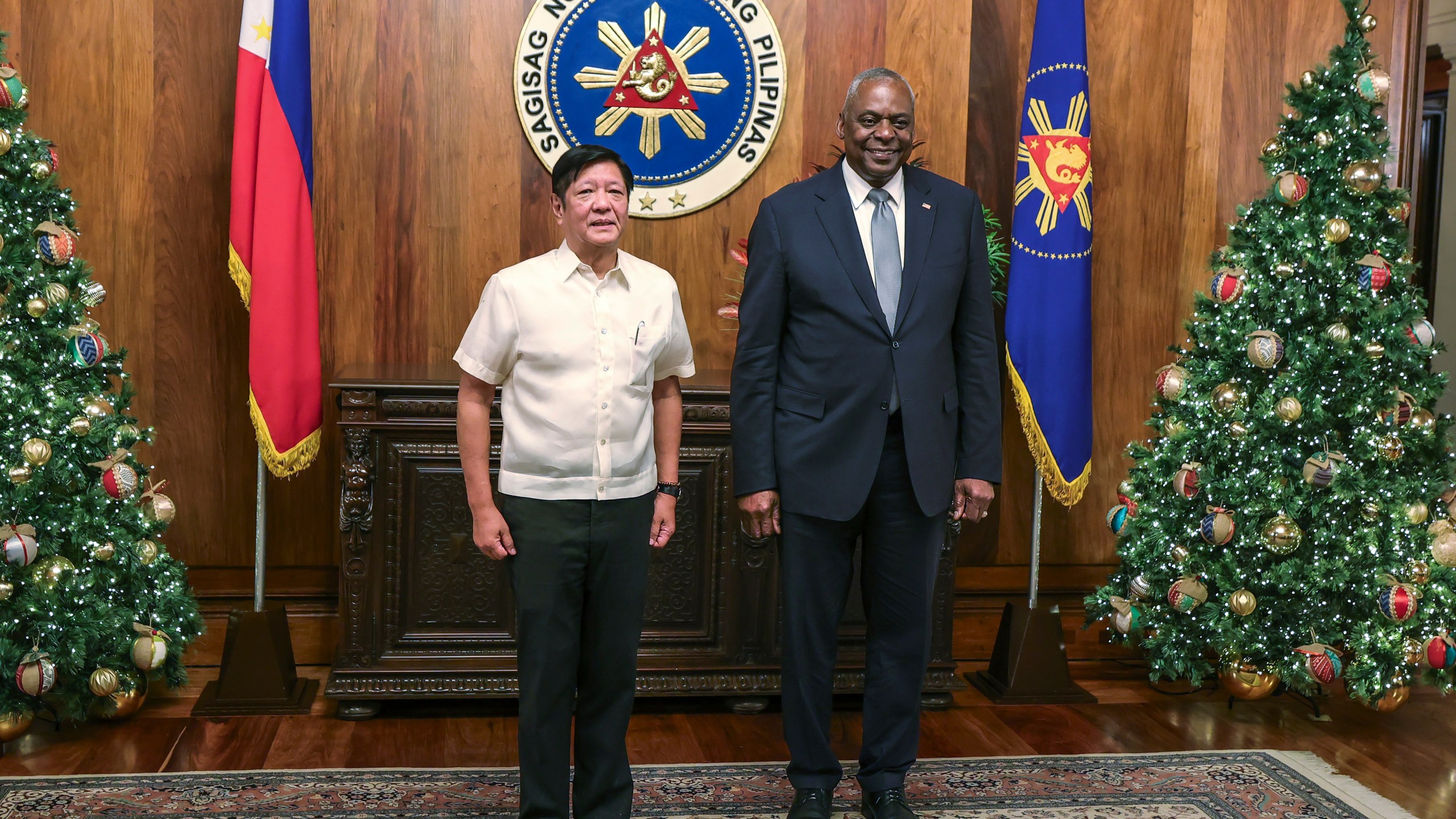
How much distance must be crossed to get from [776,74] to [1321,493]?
2.08m

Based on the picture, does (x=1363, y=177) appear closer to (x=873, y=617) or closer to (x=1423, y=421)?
(x=1423, y=421)

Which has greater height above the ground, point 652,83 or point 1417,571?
point 652,83

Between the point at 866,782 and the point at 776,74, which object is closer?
the point at 866,782

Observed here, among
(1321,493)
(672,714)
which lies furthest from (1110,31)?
(672,714)

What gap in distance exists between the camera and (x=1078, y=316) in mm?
3611

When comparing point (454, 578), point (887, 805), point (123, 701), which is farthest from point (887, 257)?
point (123, 701)

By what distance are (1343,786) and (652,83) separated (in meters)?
2.78

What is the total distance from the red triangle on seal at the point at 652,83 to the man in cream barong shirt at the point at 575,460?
157cm

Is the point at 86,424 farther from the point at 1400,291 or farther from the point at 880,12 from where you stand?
the point at 1400,291

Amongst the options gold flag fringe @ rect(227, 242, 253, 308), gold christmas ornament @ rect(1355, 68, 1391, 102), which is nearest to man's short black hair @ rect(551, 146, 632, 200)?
gold flag fringe @ rect(227, 242, 253, 308)

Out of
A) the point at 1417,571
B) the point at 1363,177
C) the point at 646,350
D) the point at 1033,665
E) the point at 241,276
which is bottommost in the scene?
the point at 1033,665

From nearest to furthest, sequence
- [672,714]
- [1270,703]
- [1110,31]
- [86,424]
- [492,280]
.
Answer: [492,280], [86,424], [672,714], [1270,703], [1110,31]

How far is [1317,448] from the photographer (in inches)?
136

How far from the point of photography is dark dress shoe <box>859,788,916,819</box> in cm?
257
